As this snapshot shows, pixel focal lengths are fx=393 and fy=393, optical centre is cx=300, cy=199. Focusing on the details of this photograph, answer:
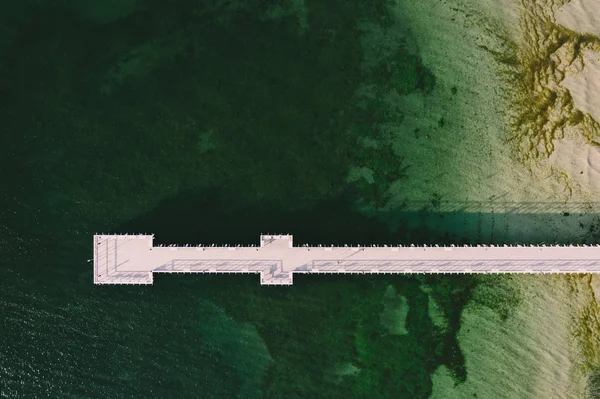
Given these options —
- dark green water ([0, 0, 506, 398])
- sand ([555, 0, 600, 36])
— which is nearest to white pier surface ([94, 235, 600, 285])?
dark green water ([0, 0, 506, 398])

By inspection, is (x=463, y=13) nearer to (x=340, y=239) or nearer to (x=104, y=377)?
(x=340, y=239)

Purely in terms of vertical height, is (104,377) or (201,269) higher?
(201,269)

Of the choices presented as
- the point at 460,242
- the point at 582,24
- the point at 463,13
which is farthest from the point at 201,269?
the point at 582,24

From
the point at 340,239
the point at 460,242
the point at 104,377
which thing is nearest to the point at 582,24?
the point at 460,242

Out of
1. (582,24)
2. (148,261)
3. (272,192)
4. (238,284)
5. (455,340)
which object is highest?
(582,24)

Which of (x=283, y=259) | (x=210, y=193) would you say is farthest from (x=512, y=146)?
(x=210, y=193)

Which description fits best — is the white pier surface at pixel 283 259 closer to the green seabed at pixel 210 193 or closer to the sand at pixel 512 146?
the green seabed at pixel 210 193
